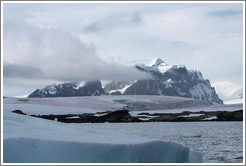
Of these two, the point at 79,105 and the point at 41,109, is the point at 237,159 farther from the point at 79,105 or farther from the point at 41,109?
the point at 79,105

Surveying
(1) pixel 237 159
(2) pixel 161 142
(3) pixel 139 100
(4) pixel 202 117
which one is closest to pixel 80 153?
(2) pixel 161 142

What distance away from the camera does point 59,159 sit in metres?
12.8

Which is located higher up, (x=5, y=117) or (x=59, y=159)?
(x=5, y=117)

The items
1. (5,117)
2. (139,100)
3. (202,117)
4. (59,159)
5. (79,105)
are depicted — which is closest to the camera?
(59,159)

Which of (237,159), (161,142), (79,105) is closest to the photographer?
(161,142)

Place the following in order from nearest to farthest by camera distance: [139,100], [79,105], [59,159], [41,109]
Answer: [59,159] < [41,109] < [79,105] < [139,100]

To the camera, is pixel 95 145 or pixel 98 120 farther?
pixel 98 120

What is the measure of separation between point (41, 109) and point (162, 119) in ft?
94.9

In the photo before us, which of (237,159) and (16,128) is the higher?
(16,128)

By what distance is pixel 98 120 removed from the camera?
326 ft

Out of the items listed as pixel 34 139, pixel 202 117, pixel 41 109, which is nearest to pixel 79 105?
pixel 41 109

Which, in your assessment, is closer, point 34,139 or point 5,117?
point 34,139

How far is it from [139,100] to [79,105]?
936 inches

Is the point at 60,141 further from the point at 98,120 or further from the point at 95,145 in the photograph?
the point at 98,120
